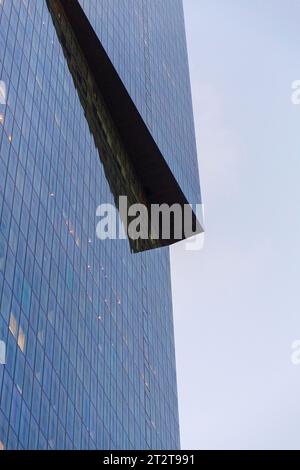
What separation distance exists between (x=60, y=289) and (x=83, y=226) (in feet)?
51.4

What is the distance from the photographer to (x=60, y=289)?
85750mm

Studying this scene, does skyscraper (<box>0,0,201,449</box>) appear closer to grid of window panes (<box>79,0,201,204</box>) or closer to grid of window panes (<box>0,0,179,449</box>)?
grid of window panes (<box>0,0,179,449</box>)

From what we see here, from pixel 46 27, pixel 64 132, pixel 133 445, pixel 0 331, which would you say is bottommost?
pixel 133 445

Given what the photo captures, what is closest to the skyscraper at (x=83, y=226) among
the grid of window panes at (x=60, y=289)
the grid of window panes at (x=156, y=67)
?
the grid of window panes at (x=60, y=289)

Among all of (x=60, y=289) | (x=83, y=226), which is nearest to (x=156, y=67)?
(x=83, y=226)

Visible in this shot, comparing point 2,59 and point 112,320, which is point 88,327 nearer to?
point 112,320

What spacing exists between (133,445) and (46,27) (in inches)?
1877

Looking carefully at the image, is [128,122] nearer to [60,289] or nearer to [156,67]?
[156,67]

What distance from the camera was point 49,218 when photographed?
87.9 m

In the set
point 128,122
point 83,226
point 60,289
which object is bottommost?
point 60,289

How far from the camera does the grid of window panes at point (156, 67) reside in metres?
132

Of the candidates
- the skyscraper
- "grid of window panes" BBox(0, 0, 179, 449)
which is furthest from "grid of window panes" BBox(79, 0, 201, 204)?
"grid of window panes" BBox(0, 0, 179, 449)

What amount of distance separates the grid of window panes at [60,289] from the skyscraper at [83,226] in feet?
0.64
